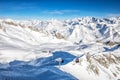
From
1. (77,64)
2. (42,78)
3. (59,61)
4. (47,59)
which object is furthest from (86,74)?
(42,78)

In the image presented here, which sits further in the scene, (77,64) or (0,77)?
(77,64)

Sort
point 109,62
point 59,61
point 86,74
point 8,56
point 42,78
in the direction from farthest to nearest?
point 109,62
point 8,56
point 59,61
point 86,74
point 42,78

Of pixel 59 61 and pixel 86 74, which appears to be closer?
pixel 86 74

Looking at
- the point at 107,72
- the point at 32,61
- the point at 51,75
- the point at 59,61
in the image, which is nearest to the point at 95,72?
the point at 107,72

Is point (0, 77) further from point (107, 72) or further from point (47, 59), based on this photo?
point (107, 72)

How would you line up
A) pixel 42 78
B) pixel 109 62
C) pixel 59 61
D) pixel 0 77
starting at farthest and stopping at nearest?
1. pixel 109 62
2. pixel 59 61
3. pixel 42 78
4. pixel 0 77

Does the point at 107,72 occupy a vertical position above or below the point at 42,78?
below

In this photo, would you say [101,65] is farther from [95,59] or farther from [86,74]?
[86,74]

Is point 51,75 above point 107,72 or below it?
above

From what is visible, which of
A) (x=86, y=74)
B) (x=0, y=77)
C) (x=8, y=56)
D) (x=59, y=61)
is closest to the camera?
(x=0, y=77)
